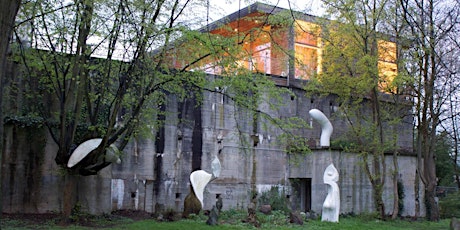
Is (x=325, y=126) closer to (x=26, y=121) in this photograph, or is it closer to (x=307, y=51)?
(x=307, y=51)

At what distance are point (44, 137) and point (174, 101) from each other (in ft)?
18.3

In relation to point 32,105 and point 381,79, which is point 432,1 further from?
point 32,105

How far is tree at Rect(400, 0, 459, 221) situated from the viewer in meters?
20.3

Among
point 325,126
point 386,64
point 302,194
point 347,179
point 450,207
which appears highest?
point 386,64

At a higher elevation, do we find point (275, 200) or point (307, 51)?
point (307, 51)

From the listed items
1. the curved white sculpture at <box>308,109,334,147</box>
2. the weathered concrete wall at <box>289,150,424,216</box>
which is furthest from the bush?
the curved white sculpture at <box>308,109,334,147</box>

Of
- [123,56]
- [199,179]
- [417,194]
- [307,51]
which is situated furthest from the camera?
[307,51]

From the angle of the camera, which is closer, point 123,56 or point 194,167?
point 123,56

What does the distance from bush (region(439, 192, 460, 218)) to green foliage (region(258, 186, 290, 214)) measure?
950 centimetres

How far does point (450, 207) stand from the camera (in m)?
26.4

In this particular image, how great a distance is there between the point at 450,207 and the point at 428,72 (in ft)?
27.0

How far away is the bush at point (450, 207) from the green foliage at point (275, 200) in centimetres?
950

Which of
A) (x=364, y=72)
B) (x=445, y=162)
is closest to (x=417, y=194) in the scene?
(x=364, y=72)

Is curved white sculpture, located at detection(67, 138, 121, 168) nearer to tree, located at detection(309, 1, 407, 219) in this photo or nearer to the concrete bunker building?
the concrete bunker building
